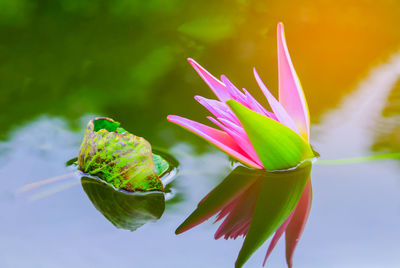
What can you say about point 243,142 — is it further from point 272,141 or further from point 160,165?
point 160,165

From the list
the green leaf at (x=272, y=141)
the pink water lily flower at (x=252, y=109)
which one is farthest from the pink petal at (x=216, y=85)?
the green leaf at (x=272, y=141)

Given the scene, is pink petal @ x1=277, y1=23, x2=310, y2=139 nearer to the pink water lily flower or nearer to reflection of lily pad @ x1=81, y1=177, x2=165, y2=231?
the pink water lily flower

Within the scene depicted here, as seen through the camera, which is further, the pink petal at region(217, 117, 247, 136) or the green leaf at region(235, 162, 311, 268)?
the pink petal at region(217, 117, 247, 136)

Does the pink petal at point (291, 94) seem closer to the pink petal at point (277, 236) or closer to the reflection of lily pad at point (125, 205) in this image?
the pink petal at point (277, 236)

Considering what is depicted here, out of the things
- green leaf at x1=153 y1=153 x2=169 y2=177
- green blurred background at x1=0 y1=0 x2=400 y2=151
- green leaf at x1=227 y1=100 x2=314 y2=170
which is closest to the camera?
green leaf at x1=227 y1=100 x2=314 y2=170

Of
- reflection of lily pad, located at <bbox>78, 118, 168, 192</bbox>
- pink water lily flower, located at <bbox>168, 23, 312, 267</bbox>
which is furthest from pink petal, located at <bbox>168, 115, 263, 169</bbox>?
reflection of lily pad, located at <bbox>78, 118, 168, 192</bbox>

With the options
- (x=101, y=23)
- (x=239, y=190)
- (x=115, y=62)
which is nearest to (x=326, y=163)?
(x=239, y=190)

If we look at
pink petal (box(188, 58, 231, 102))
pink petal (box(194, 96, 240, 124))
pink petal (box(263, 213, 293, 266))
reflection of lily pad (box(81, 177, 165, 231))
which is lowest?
reflection of lily pad (box(81, 177, 165, 231))
